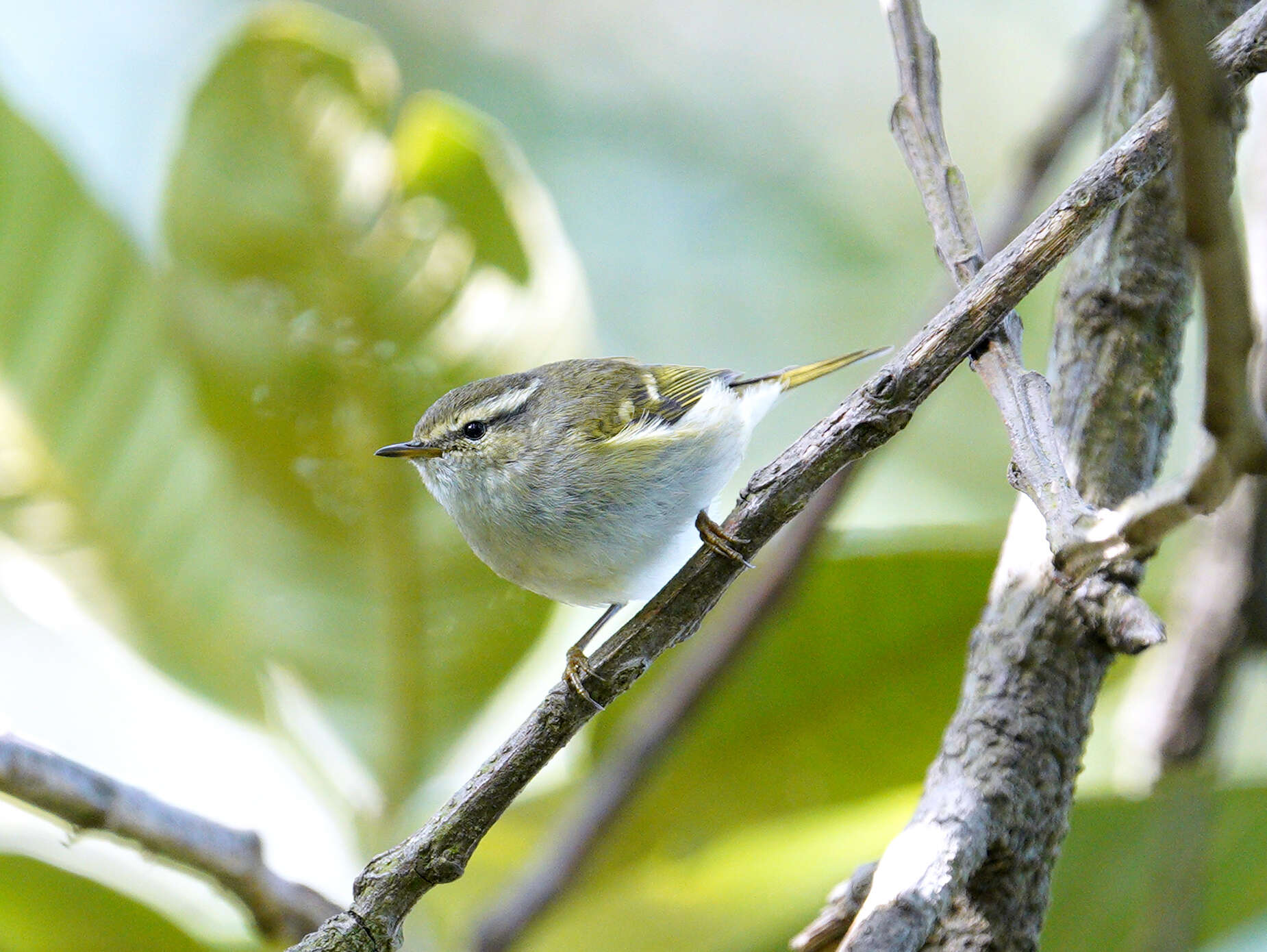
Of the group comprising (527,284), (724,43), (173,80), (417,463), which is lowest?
(417,463)

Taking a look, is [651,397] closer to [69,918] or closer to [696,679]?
[696,679]

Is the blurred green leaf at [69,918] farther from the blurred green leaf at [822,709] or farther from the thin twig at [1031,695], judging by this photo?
the thin twig at [1031,695]

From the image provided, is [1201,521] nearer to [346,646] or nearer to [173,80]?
[346,646]

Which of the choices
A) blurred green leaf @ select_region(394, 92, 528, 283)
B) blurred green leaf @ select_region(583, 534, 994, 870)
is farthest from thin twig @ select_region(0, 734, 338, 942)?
blurred green leaf @ select_region(394, 92, 528, 283)

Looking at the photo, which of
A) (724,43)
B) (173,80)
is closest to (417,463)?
(173,80)

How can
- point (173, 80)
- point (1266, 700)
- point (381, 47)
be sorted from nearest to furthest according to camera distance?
point (381, 47)
point (1266, 700)
point (173, 80)

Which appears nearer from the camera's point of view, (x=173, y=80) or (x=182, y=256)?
(x=182, y=256)

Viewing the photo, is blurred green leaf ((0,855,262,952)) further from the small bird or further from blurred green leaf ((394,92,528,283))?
blurred green leaf ((394,92,528,283))
